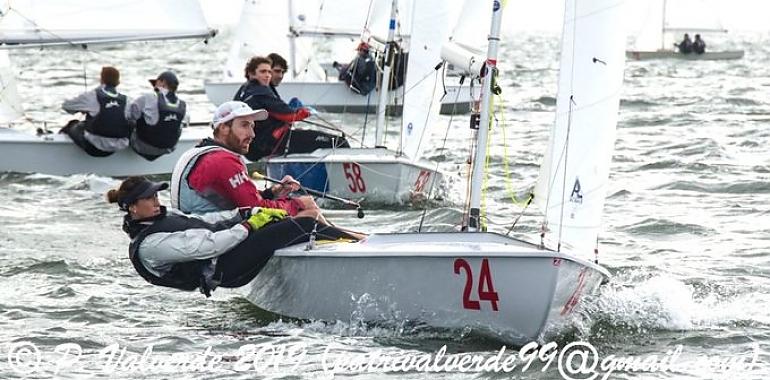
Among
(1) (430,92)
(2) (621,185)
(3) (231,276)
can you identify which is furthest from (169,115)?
(3) (231,276)

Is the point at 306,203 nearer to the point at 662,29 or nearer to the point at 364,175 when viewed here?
the point at 364,175

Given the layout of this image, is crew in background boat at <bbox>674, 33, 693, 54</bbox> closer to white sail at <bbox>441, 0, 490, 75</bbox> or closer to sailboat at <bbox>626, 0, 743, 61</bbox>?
sailboat at <bbox>626, 0, 743, 61</bbox>

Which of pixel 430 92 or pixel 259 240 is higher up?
pixel 430 92

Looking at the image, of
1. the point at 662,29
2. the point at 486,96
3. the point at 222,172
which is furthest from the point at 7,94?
the point at 662,29

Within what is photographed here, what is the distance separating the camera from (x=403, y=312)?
6.47m

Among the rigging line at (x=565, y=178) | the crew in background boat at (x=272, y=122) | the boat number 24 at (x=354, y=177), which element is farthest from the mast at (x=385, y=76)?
the rigging line at (x=565, y=178)

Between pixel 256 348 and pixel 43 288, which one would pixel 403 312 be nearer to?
pixel 256 348

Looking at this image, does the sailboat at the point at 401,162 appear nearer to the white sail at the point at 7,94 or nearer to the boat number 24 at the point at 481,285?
the white sail at the point at 7,94

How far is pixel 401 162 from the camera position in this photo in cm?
1098

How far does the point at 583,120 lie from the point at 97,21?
5.79 metres

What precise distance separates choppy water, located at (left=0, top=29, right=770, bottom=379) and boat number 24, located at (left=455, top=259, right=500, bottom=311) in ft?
0.70

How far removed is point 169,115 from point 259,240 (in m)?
5.78

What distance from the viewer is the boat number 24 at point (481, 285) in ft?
20.1

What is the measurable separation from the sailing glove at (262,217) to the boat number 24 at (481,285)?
3.27 ft
